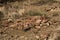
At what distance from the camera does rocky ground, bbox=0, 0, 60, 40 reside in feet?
13.7

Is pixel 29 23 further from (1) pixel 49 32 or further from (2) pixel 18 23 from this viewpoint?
(1) pixel 49 32

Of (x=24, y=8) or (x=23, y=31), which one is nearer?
(x=23, y=31)

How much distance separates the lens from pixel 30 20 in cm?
476


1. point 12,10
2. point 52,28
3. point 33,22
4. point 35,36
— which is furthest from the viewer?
point 12,10

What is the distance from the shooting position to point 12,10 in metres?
5.51

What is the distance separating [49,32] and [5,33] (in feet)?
3.40

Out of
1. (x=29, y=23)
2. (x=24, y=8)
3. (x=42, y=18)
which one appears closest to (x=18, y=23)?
(x=29, y=23)

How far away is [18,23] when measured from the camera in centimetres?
471

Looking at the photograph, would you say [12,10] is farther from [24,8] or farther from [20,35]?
[20,35]

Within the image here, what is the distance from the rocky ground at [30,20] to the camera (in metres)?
4.18

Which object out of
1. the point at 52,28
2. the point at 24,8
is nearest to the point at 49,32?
the point at 52,28

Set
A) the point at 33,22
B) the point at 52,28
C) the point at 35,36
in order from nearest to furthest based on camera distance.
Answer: the point at 35,36, the point at 52,28, the point at 33,22

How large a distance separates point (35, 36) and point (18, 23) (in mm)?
783

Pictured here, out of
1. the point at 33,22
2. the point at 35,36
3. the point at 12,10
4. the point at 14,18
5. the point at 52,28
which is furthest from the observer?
the point at 12,10
